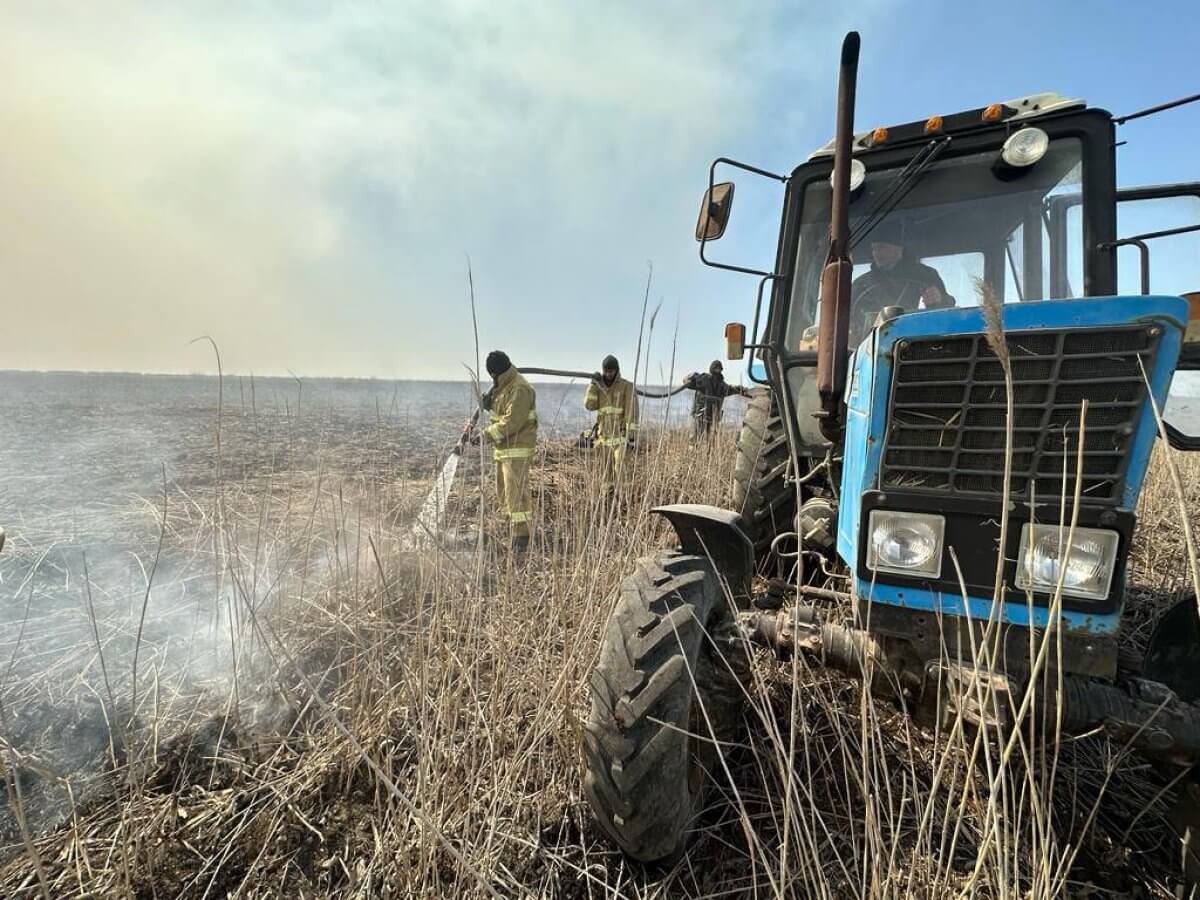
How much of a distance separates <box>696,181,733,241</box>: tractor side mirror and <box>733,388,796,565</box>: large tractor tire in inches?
37.6

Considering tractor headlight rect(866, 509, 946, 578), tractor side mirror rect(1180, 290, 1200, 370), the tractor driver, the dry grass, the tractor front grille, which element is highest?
the tractor driver

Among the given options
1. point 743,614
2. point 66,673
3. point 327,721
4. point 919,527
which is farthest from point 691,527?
point 66,673

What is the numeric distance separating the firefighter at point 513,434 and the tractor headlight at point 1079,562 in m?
3.74

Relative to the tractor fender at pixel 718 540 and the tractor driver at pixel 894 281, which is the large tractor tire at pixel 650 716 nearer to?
the tractor fender at pixel 718 540

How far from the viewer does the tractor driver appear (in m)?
2.52

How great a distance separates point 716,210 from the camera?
2.40 m

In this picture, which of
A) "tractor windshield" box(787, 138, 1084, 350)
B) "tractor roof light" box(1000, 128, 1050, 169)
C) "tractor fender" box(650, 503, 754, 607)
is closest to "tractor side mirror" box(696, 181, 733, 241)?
"tractor windshield" box(787, 138, 1084, 350)

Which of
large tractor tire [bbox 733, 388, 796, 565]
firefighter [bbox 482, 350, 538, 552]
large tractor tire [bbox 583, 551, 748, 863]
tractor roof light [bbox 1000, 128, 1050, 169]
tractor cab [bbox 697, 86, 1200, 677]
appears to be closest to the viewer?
tractor cab [bbox 697, 86, 1200, 677]

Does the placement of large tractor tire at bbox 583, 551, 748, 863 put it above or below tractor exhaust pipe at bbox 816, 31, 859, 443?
below

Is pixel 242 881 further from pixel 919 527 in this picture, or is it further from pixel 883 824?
pixel 919 527

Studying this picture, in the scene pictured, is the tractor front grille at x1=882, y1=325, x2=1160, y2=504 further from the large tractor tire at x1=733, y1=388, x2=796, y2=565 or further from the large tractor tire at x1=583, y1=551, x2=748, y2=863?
the large tractor tire at x1=733, y1=388, x2=796, y2=565

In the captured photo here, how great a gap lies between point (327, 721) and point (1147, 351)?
8.72 ft

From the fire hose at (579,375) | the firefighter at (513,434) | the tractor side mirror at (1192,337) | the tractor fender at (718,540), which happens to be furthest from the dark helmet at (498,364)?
the tractor side mirror at (1192,337)

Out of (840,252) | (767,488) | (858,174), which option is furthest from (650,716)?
(858,174)
